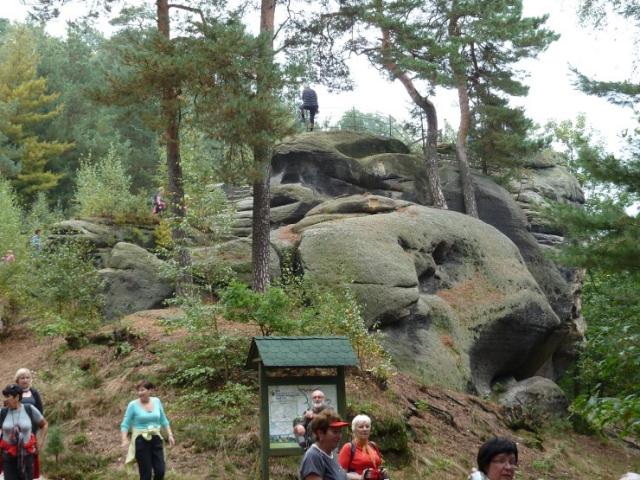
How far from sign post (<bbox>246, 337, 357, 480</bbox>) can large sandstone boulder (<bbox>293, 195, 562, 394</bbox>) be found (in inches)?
213

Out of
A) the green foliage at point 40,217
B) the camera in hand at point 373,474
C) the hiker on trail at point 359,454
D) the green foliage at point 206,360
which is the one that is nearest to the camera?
the camera in hand at point 373,474

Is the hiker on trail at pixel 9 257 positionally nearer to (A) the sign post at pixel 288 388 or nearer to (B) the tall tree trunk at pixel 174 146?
(B) the tall tree trunk at pixel 174 146

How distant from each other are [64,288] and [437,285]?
29.0 ft

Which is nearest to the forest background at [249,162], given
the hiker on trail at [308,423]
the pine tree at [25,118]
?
the hiker on trail at [308,423]

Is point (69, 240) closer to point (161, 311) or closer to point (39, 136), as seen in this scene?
point (161, 311)

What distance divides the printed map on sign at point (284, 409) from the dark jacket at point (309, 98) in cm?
1845

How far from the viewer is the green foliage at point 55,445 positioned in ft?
35.4

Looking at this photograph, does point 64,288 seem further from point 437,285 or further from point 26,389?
point 437,285

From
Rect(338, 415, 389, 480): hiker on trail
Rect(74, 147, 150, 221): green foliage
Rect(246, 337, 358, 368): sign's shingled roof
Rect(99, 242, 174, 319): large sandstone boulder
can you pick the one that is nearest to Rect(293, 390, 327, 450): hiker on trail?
Rect(246, 337, 358, 368): sign's shingled roof

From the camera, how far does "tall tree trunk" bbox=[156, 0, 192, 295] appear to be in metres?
15.7

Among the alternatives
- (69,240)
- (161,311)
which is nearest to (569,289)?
(161,311)

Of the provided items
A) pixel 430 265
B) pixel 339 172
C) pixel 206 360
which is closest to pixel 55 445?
pixel 206 360

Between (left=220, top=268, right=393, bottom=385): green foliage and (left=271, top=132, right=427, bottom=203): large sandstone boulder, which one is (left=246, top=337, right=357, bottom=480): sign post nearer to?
(left=220, top=268, right=393, bottom=385): green foliage

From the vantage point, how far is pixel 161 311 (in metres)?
17.1
